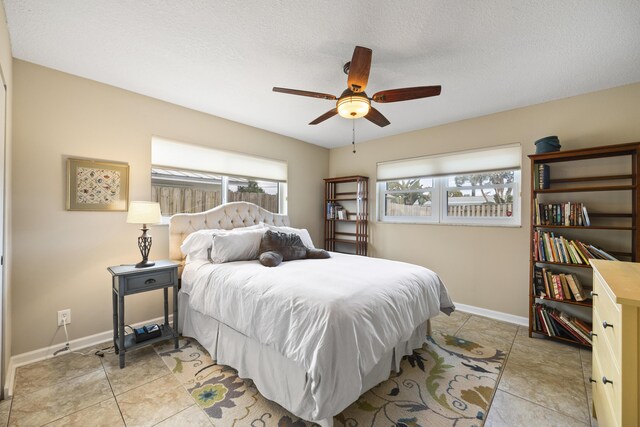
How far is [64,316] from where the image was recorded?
94.0 inches

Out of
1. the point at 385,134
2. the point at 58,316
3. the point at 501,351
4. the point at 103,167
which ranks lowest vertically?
the point at 501,351

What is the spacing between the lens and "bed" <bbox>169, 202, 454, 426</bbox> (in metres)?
1.41

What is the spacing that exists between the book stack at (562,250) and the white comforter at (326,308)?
1176 mm

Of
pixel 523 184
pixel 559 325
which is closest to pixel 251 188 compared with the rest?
pixel 523 184

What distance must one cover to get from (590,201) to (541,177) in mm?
525

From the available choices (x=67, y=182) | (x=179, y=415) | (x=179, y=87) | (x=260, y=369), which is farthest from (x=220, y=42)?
(x=179, y=415)

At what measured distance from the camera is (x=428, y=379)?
80.0 inches

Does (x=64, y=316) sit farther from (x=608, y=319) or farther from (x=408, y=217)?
(x=408, y=217)

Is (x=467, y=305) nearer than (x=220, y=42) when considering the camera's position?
No

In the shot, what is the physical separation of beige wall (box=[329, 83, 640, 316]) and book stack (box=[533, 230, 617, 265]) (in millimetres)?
350

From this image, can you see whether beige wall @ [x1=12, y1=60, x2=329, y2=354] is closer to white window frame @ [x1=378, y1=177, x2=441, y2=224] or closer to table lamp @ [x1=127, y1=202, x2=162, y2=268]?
table lamp @ [x1=127, y1=202, x2=162, y2=268]

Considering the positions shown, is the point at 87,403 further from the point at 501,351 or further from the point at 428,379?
the point at 501,351

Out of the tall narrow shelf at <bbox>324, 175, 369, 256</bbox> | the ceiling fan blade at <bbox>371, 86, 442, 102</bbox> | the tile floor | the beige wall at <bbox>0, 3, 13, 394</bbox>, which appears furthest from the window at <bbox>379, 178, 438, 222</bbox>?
the beige wall at <bbox>0, 3, 13, 394</bbox>

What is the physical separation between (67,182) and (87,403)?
1.83 meters
